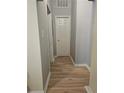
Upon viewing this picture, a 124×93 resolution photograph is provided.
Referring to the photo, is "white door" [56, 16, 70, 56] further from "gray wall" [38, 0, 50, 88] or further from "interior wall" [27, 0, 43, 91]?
"interior wall" [27, 0, 43, 91]

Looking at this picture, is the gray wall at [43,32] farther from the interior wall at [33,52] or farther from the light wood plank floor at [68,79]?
the light wood plank floor at [68,79]

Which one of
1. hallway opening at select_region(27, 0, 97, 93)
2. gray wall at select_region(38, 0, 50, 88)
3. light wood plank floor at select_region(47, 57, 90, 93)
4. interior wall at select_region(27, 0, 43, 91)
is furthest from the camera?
light wood plank floor at select_region(47, 57, 90, 93)

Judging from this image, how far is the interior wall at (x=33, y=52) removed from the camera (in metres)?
3.07

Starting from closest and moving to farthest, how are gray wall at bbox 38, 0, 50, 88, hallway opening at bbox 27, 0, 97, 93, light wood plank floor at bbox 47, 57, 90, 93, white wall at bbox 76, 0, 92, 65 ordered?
1. hallway opening at bbox 27, 0, 97, 93
2. gray wall at bbox 38, 0, 50, 88
3. light wood plank floor at bbox 47, 57, 90, 93
4. white wall at bbox 76, 0, 92, 65

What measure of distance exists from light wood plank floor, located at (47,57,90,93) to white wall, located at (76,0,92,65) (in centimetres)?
43

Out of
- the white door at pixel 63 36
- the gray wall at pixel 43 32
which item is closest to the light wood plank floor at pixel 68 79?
the gray wall at pixel 43 32

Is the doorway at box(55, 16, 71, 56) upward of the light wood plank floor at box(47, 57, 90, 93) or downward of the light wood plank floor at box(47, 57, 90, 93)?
upward

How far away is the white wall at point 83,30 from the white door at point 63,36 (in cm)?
→ 215

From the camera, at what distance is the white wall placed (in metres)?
5.97

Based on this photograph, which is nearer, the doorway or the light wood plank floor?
the light wood plank floor

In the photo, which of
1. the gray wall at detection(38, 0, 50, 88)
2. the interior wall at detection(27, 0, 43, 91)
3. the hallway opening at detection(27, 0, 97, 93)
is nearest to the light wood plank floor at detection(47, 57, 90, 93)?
the hallway opening at detection(27, 0, 97, 93)
